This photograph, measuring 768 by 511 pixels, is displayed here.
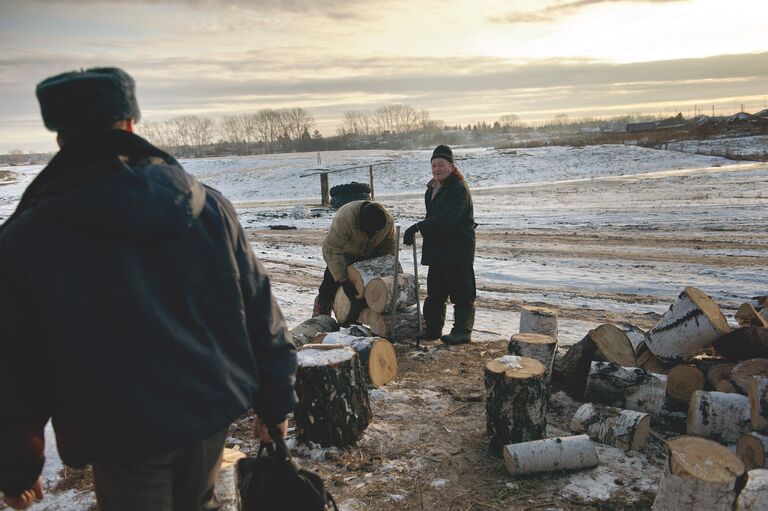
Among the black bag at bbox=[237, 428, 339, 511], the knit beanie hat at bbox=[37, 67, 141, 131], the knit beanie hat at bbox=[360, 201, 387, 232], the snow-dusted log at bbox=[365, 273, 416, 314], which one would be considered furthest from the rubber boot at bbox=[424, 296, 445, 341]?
the knit beanie hat at bbox=[37, 67, 141, 131]

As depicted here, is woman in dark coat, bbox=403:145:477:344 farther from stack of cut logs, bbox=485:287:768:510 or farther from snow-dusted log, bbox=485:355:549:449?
snow-dusted log, bbox=485:355:549:449

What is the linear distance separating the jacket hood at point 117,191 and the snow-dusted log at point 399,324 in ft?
16.3

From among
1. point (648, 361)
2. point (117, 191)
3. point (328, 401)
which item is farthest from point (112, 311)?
point (648, 361)

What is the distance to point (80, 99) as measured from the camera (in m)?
1.59

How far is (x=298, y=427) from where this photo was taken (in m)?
4.25

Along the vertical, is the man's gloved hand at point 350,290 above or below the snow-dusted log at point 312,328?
above

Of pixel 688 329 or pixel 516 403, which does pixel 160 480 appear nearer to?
pixel 516 403

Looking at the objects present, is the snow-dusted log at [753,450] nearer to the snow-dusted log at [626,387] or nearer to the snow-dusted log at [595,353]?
the snow-dusted log at [626,387]

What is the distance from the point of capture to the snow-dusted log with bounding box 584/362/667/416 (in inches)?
177

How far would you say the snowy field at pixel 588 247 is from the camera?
7598 millimetres

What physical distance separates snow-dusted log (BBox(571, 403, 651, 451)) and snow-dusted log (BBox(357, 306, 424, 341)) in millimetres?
2534

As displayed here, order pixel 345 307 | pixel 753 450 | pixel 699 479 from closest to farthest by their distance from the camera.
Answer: pixel 699 479 < pixel 753 450 < pixel 345 307

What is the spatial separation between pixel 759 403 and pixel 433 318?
3.50 m

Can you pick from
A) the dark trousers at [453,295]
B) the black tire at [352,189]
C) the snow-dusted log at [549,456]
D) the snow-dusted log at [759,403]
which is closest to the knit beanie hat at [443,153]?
the dark trousers at [453,295]
